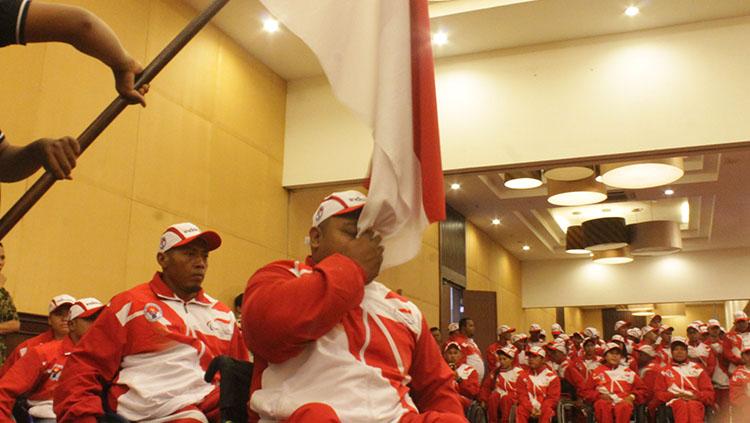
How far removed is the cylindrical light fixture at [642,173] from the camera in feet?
28.8

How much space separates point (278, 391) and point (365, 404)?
203 millimetres

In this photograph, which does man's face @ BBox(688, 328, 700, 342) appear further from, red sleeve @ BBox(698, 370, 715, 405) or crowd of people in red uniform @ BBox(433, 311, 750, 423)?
red sleeve @ BBox(698, 370, 715, 405)

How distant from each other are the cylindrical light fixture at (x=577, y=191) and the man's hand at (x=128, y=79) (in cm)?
912

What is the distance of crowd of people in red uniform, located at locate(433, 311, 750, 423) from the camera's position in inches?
316

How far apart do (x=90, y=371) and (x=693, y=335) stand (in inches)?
330

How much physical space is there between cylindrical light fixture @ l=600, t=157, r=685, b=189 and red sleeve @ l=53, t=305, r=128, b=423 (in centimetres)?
712

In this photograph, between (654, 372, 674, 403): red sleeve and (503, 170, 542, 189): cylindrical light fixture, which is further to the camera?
(503, 170, 542, 189): cylindrical light fixture

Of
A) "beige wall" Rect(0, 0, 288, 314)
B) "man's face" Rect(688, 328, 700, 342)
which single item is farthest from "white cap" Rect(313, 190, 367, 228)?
"man's face" Rect(688, 328, 700, 342)

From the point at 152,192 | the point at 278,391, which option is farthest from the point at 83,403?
the point at 152,192

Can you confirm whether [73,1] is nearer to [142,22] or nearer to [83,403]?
[142,22]

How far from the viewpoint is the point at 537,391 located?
8773mm

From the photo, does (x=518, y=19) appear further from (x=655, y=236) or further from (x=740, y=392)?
(x=655, y=236)

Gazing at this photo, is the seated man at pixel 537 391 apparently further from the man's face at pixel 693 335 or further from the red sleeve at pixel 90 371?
the red sleeve at pixel 90 371

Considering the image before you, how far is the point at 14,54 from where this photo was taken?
5.02 meters
